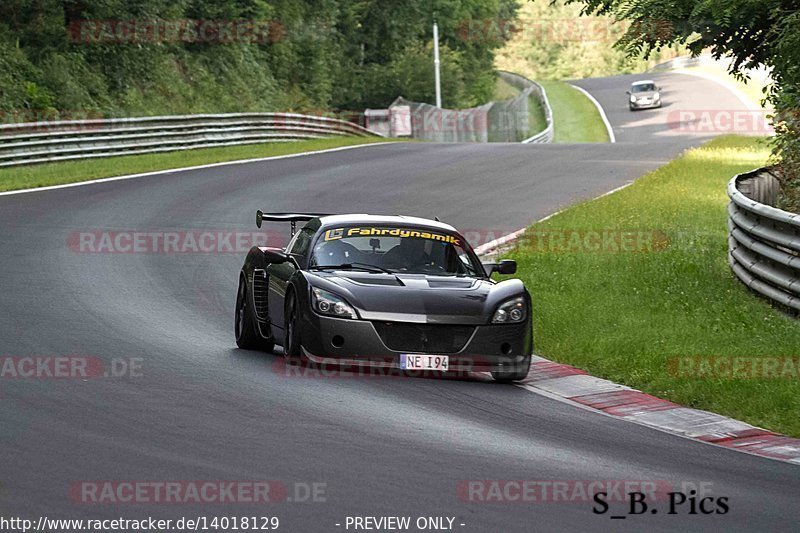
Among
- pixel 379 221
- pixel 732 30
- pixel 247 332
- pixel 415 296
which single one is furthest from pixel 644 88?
pixel 415 296

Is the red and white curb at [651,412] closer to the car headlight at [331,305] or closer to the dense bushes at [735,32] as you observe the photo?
the car headlight at [331,305]

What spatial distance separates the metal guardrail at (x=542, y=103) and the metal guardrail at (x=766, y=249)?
4200 cm

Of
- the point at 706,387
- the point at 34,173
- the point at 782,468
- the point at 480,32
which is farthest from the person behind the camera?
the point at 480,32

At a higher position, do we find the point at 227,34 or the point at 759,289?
the point at 227,34

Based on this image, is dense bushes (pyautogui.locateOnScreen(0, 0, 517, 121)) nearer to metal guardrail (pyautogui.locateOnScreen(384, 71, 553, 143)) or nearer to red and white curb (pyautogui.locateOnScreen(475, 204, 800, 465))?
metal guardrail (pyautogui.locateOnScreen(384, 71, 553, 143))

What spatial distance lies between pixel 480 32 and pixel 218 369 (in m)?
80.6

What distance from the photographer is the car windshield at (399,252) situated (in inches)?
479

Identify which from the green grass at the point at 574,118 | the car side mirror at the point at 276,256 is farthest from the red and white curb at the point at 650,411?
the green grass at the point at 574,118

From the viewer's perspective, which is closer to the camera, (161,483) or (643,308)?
(161,483)

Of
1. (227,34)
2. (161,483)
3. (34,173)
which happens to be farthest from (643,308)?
(227,34)

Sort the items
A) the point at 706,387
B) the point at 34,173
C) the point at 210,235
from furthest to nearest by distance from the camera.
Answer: the point at 34,173 → the point at 210,235 → the point at 706,387

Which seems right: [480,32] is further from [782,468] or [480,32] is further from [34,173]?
[782,468]

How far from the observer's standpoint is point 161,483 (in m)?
7.04

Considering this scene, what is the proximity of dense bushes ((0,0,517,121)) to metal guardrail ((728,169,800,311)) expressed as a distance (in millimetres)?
26865
